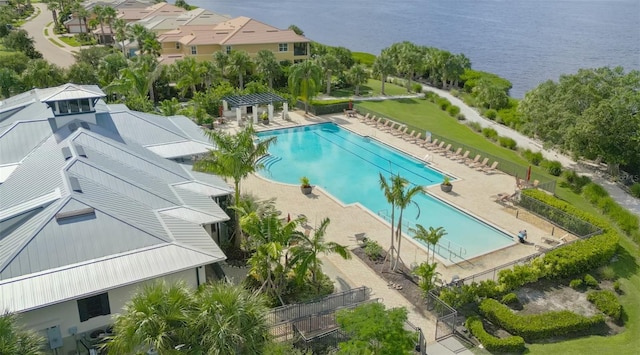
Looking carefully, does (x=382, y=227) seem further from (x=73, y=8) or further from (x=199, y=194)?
(x=73, y=8)

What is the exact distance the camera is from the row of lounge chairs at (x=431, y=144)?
40125mm

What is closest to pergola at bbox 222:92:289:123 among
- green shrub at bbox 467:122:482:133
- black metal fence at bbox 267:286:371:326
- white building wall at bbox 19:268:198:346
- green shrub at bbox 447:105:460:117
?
green shrub at bbox 447:105:460:117

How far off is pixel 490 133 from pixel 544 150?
576 centimetres

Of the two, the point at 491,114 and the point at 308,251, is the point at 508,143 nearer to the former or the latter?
the point at 491,114

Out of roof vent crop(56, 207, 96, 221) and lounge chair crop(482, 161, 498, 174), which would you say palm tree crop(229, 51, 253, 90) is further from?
roof vent crop(56, 207, 96, 221)

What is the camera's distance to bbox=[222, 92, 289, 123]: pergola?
50.1 m

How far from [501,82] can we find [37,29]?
337 ft

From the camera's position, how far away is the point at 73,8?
112 meters

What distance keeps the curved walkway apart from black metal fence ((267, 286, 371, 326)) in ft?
71.8

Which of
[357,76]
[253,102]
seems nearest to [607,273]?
[253,102]

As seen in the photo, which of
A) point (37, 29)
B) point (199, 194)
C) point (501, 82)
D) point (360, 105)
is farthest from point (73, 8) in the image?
point (199, 194)

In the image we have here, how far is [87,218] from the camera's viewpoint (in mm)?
20578

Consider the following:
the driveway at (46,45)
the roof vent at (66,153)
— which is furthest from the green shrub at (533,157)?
the driveway at (46,45)

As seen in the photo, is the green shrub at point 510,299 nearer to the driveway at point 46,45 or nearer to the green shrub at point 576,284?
the green shrub at point 576,284
